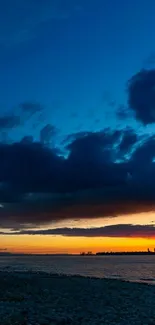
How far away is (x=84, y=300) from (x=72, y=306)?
154 inches

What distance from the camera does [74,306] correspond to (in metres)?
31.2

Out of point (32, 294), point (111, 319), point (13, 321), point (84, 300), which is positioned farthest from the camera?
point (32, 294)

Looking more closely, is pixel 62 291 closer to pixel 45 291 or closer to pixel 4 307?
pixel 45 291

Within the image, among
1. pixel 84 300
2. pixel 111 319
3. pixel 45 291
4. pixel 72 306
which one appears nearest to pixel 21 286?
pixel 45 291

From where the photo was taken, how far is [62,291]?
134 ft

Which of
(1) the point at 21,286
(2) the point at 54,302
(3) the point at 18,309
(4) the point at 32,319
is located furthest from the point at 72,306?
(1) the point at 21,286

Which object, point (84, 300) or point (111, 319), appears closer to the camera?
point (111, 319)

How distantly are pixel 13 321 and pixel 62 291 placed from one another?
711 inches

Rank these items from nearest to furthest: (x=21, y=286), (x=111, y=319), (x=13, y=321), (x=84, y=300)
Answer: (x=13, y=321), (x=111, y=319), (x=84, y=300), (x=21, y=286)

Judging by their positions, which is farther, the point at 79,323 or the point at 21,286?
the point at 21,286

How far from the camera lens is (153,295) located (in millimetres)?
41875

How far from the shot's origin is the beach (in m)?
25.4

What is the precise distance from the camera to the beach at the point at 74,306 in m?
25.4

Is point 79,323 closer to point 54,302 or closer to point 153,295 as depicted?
point 54,302
